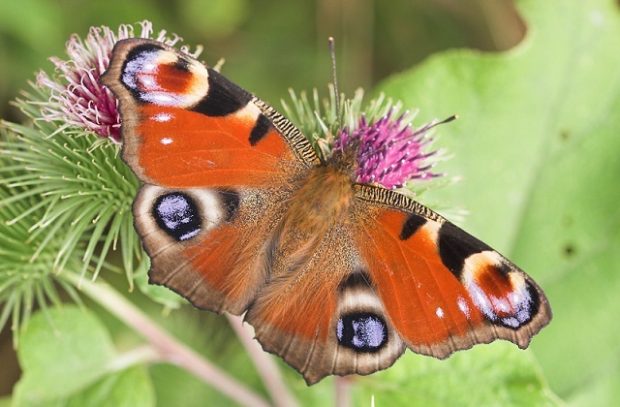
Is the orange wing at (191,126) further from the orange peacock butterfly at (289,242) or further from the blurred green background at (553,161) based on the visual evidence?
the blurred green background at (553,161)

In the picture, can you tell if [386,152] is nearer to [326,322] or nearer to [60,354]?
[326,322]

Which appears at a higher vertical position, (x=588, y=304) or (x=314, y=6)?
(x=314, y=6)

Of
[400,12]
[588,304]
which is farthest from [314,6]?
[588,304]

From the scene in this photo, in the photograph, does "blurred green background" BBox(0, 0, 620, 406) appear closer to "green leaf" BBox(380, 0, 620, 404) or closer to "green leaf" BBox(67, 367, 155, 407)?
"green leaf" BBox(380, 0, 620, 404)

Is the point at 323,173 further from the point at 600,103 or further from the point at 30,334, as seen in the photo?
the point at 600,103

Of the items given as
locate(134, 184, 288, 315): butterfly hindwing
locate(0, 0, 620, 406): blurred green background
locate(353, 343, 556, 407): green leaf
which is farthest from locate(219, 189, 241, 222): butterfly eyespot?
locate(0, 0, 620, 406): blurred green background
